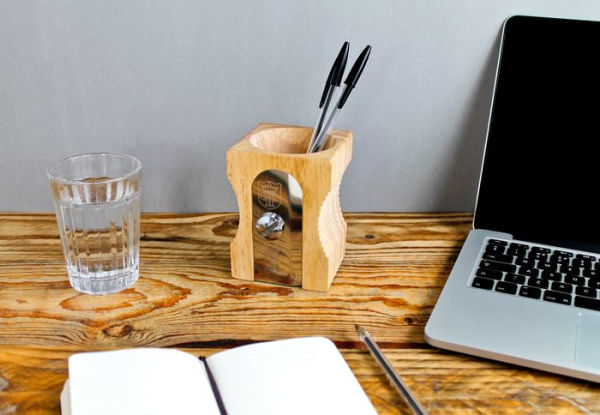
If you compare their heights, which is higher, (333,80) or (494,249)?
(333,80)

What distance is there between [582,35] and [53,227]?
0.66 meters

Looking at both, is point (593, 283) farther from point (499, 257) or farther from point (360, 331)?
point (360, 331)

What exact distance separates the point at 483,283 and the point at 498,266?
4 centimetres

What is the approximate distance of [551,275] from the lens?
24.5 inches

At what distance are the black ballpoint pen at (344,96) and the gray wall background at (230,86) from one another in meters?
0.11

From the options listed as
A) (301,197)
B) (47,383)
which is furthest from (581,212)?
(47,383)

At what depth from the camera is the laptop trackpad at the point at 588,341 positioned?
1.69 feet

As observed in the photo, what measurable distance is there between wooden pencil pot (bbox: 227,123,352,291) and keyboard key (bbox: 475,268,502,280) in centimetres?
15

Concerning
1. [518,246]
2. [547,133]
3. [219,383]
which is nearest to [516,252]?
[518,246]

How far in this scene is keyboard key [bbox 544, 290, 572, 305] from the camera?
1.92ft

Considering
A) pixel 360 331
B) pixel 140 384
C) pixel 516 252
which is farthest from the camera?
pixel 516 252

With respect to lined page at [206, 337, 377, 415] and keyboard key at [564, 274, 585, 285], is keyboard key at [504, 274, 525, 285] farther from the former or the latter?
lined page at [206, 337, 377, 415]

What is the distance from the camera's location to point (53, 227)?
775mm

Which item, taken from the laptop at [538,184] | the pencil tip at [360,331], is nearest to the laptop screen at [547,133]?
the laptop at [538,184]
